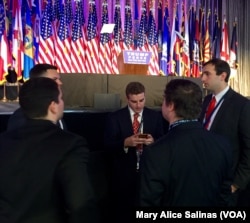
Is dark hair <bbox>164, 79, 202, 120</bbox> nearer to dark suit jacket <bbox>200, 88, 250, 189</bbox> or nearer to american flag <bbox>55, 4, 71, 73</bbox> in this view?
dark suit jacket <bbox>200, 88, 250, 189</bbox>

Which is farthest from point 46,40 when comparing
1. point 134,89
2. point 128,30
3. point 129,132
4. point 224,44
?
point 129,132

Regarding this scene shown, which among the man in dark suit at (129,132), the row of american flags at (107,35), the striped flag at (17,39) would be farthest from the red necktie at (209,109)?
the striped flag at (17,39)

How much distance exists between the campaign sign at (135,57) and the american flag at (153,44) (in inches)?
120

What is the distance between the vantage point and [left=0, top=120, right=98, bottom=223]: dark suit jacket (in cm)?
172

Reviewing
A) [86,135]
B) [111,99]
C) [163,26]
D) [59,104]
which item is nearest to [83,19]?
[163,26]

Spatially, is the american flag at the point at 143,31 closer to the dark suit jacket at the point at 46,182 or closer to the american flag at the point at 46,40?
the american flag at the point at 46,40

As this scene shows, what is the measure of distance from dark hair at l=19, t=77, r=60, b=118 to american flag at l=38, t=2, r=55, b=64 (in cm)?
770

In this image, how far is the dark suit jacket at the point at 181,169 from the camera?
204 cm

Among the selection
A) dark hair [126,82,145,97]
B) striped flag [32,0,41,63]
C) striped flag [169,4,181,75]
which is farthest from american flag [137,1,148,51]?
dark hair [126,82,145,97]

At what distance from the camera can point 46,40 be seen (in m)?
9.39

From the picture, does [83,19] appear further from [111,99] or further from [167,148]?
[167,148]

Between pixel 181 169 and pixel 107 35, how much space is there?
8.70 metres

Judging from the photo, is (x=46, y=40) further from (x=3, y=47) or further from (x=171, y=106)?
(x=171, y=106)

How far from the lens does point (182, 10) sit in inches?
463
